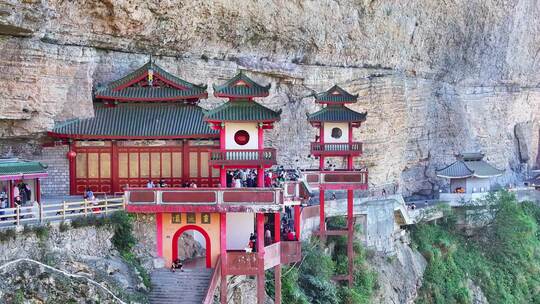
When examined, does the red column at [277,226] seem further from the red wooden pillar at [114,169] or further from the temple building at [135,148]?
the red wooden pillar at [114,169]

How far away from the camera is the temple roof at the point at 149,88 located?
108ft

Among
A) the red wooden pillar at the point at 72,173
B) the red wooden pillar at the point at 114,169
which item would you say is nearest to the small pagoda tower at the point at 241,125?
the red wooden pillar at the point at 114,169

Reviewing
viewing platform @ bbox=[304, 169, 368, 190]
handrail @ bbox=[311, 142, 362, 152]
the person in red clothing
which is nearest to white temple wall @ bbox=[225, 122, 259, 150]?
the person in red clothing

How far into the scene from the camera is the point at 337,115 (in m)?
36.9

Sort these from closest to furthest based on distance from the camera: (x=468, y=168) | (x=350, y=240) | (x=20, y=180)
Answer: (x=20, y=180) → (x=350, y=240) → (x=468, y=168)

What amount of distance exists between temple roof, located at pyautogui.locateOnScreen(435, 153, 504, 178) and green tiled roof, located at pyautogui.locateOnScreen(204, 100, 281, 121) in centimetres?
2690

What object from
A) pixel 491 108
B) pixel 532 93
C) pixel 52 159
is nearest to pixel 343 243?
pixel 52 159

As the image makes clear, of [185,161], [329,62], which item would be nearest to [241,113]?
[185,161]

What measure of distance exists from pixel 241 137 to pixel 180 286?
5.22 metres

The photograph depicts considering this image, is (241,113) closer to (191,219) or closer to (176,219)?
(191,219)

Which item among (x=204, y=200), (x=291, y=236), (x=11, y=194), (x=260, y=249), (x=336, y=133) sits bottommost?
(x=260, y=249)

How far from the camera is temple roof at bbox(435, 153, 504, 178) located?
52.4 metres

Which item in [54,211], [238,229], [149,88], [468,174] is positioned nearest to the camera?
[54,211]

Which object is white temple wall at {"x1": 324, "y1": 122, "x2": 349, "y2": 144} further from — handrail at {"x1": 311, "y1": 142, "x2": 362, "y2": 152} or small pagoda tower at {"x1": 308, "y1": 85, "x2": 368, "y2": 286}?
handrail at {"x1": 311, "y1": 142, "x2": 362, "y2": 152}
